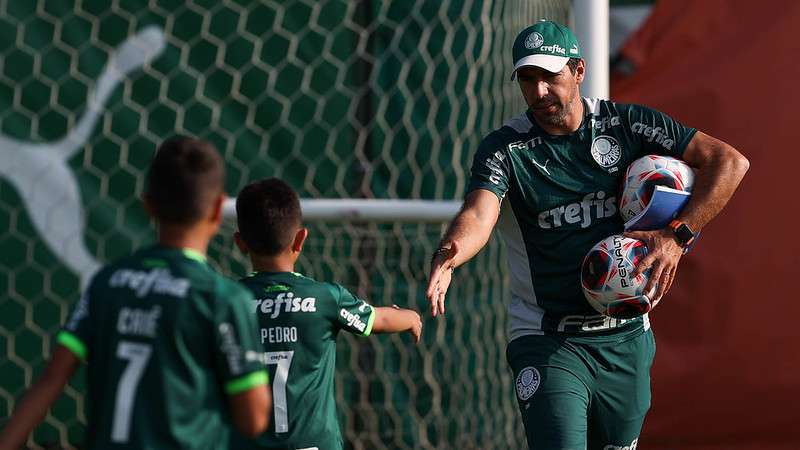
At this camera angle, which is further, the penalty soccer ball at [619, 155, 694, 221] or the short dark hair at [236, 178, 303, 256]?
the penalty soccer ball at [619, 155, 694, 221]

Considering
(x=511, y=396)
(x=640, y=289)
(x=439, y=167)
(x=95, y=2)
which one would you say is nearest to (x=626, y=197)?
(x=640, y=289)

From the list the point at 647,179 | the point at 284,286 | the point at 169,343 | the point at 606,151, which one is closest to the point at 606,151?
the point at 606,151

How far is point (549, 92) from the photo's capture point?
4.12 meters

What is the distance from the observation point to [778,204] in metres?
6.32

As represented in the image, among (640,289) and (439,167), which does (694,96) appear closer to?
(439,167)

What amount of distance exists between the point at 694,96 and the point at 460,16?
1394 mm

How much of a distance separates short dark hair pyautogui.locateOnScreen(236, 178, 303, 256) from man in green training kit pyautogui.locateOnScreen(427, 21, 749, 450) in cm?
70

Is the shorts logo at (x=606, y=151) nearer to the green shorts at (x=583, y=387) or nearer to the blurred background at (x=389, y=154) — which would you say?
the green shorts at (x=583, y=387)

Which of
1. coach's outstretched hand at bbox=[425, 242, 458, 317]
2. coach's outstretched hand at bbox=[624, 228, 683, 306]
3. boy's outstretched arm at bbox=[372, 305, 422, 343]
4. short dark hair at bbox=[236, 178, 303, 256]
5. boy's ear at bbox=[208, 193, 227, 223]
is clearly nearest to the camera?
boy's ear at bbox=[208, 193, 227, 223]

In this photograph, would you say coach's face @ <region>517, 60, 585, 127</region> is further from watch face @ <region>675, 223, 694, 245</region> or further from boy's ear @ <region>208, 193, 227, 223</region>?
boy's ear @ <region>208, 193, 227, 223</region>

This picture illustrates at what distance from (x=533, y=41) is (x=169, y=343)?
200 centimetres

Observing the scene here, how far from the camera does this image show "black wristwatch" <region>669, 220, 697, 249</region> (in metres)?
3.99

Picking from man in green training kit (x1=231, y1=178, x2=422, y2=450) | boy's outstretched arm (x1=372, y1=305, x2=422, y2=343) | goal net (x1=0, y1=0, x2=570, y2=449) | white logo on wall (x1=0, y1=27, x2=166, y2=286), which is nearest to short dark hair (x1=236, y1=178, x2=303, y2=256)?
man in green training kit (x1=231, y1=178, x2=422, y2=450)

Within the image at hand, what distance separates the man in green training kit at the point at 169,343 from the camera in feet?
→ 8.64
